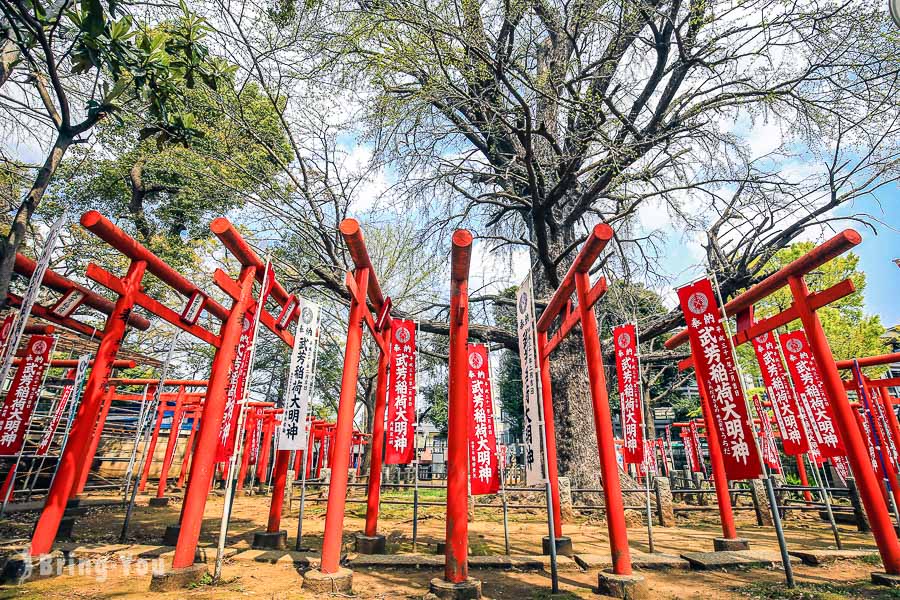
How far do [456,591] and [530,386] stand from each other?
1983 mm

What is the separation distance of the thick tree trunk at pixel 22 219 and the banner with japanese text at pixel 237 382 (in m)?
1.95

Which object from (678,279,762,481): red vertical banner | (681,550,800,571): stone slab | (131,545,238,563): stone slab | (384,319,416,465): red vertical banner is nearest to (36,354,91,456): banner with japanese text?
(131,545,238,563): stone slab

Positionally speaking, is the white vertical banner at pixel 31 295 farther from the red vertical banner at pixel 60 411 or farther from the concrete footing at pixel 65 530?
the red vertical banner at pixel 60 411

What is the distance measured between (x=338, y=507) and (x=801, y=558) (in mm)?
5672

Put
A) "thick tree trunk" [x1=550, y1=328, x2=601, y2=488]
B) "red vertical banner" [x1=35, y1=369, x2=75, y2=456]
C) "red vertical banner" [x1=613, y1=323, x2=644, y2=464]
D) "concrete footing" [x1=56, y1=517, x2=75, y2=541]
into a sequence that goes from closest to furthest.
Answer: "red vertical banner" [x1=613, y1=323, x2=644, y2=464], "concrete footing" [x1=56, y1=517, x2=75, y2=541], "red vertical banner" [x1=35, y1=369, x2=75, y2=456], "thick tree trunk" [x1=550, y1=328, x2=601, y2=488]

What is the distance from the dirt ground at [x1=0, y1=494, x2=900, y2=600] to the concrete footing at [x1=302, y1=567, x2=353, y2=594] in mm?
77

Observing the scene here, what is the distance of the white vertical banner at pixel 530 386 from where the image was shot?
14.0ft

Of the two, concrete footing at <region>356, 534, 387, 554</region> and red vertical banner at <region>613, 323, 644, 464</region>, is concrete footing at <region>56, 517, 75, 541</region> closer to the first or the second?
concrete footing at <region>356, 534, 387, 554</region>

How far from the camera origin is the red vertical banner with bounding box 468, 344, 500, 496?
4812 millimetres

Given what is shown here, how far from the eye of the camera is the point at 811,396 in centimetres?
645

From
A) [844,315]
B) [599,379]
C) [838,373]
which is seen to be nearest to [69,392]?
[599,379]

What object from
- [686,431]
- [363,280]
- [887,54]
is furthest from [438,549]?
[686,431]

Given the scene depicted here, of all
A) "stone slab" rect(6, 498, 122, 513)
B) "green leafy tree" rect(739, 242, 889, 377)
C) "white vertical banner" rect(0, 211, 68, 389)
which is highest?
"green leafy tree" rect(739, 242, 889, 377)

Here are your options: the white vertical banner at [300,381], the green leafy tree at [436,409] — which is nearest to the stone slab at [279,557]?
the white vertical banner at [300,381]
